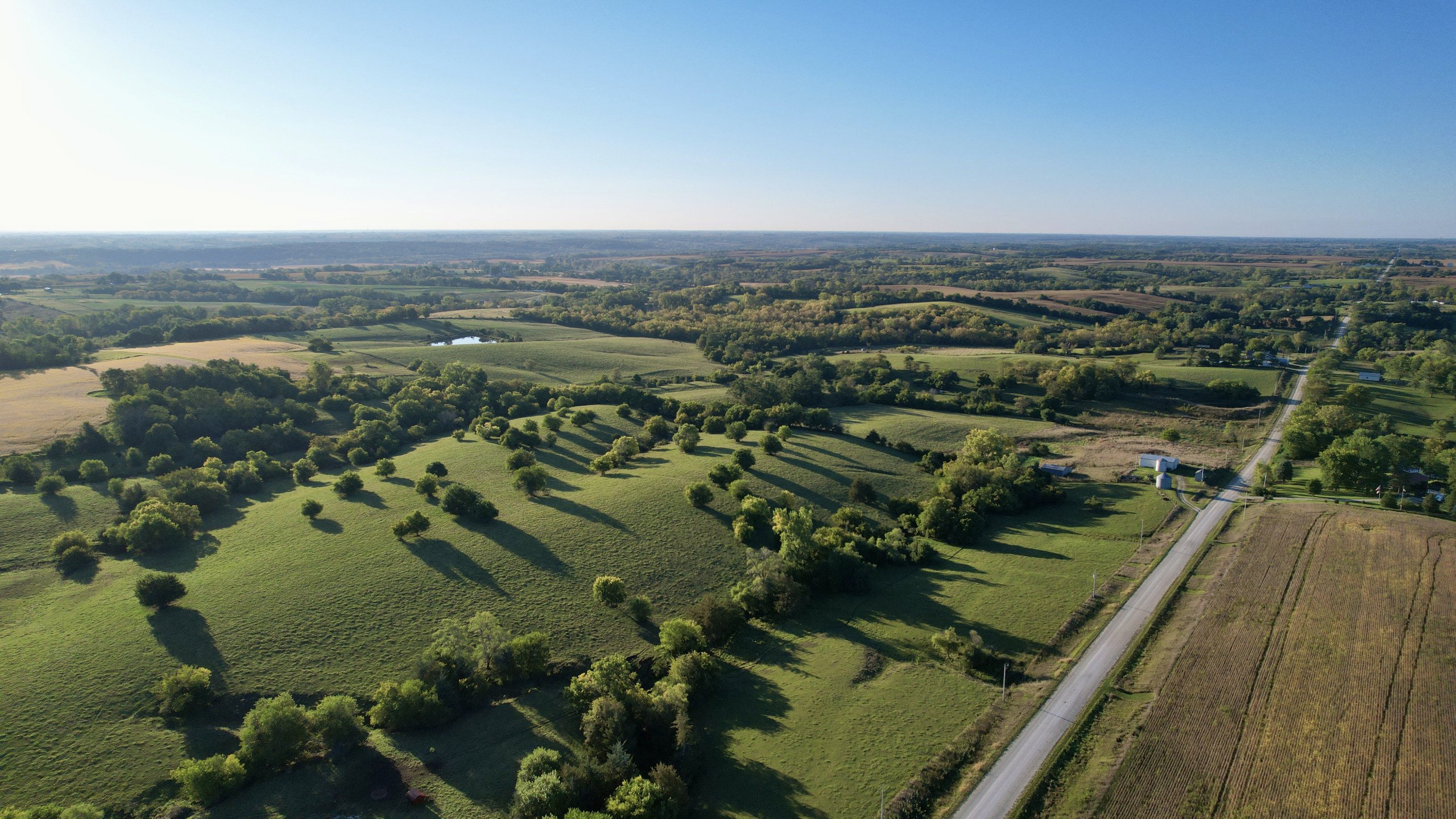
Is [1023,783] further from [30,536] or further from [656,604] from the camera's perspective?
[30,536]

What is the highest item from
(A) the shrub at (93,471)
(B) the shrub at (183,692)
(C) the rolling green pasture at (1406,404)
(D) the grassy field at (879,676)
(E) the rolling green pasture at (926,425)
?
(C) the rolling green pasture at (1406,404)

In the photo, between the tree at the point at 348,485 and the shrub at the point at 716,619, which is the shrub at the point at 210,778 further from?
the tree at the point at 348,485

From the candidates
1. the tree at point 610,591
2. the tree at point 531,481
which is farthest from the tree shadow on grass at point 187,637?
the tree at point 531,481

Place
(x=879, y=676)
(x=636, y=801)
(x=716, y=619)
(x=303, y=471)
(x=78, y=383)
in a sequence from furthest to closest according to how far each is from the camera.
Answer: (x=78, y=383) → (x=303, y=471) → (x=716, y=619) → (x=879, y=676) → (x=636, y=801)

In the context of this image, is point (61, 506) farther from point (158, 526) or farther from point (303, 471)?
point (303, 471)

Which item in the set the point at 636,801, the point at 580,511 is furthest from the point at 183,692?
the point at 580,511

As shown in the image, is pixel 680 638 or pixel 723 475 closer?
pixel 680 638
